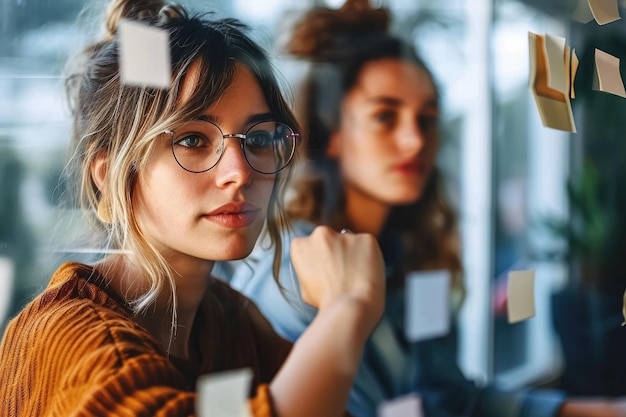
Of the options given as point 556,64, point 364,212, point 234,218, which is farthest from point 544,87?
point 234,218

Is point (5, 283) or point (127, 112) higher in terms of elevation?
point (127, 112)

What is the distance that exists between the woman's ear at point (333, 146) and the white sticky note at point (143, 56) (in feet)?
0.86

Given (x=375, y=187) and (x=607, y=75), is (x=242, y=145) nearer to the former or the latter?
(x=375, y=187)

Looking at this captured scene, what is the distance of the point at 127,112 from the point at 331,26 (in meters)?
0.32

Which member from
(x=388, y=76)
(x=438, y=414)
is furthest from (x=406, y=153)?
(x=438, y=414)

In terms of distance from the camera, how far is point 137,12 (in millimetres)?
695

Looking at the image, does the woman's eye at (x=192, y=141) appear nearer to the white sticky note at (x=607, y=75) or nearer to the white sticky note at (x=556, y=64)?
the white sticky note at (x=556, y=64)

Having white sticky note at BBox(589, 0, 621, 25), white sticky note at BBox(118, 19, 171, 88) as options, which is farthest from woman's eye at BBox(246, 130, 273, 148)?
white sticky note at BBox(589, 0, 621, 25)

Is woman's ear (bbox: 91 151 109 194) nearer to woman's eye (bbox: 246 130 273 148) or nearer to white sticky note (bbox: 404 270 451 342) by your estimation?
woman's eye (bbox: 246 130 273 148)

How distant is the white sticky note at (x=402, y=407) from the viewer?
0.94m

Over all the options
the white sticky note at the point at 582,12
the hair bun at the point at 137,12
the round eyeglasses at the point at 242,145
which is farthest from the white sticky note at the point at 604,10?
the hair bun at the point at 137,12

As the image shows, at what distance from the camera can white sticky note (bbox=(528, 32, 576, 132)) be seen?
1.08 metres

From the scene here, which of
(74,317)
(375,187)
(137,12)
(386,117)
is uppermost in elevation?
(137,12)

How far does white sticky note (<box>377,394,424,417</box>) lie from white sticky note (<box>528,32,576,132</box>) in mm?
509
